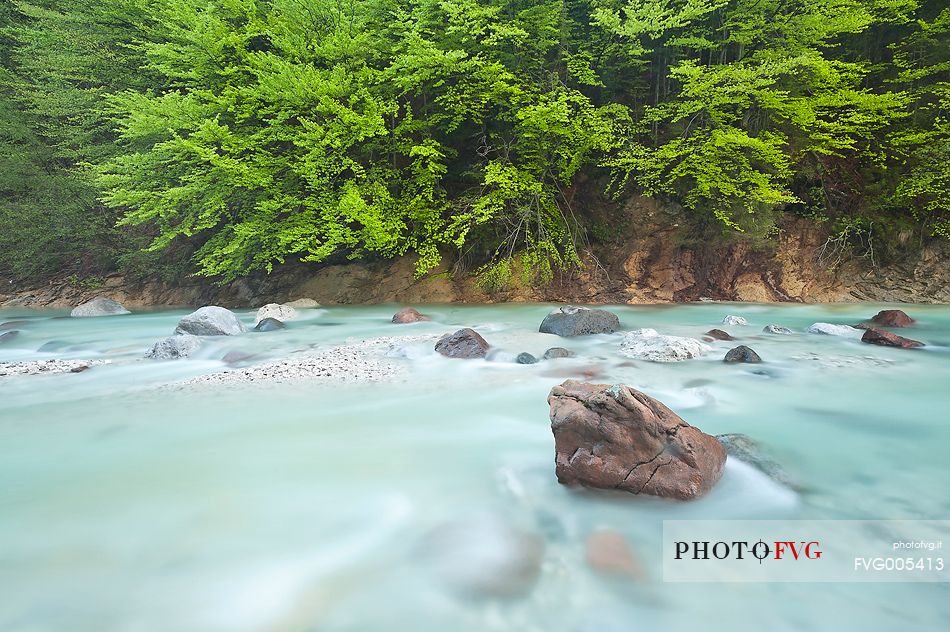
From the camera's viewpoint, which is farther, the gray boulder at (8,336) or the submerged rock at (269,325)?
the submerged rock at (269,325)

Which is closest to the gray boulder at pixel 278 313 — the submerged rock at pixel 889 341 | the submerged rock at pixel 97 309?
the submerged rock at pixel 97 309

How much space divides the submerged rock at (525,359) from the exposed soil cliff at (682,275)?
22.2 feet

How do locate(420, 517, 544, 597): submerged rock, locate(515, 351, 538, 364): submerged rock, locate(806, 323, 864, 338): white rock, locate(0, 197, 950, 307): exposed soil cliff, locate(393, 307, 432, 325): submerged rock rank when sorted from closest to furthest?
locate(420, 517, 544, 597): submerged rock, locate(515, 351, 538, 364): submerged rock, locate(806, 323, 864, 338): white rock, locate(393, 307, 432, 325): submerged rock, locate(0, 197, 950, 307): exposed soil cliff

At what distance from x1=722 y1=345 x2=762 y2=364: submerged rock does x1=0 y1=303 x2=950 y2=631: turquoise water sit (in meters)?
0.22

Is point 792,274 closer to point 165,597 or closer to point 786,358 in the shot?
point 786,358

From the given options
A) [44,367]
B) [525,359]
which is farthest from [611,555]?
[44,367]

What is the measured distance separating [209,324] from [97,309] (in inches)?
239

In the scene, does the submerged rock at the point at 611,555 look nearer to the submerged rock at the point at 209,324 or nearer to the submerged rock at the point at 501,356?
the submerged rock at the point at 501,356

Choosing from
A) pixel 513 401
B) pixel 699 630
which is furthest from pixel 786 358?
pixel 699 630

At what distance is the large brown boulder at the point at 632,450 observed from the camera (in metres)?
2.45

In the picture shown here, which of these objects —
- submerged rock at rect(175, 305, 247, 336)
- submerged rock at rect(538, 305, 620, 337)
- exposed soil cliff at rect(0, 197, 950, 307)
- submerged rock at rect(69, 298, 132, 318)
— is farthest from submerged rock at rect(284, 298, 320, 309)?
submerged rock at rect(538, 305, 620, 337)

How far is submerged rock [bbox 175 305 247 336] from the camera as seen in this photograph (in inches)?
299
